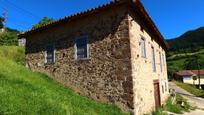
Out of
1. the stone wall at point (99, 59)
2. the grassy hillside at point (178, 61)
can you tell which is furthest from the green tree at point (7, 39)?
the grassy hillside at point (178, 61)

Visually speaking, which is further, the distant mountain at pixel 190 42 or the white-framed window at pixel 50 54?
the distant mountain at pixel 190 42

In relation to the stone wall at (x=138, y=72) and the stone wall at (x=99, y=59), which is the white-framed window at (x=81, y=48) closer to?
the stone wall at (x=99, y=59)

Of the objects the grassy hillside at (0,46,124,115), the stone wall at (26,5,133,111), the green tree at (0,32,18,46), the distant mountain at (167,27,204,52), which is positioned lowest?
the grassy hillside at (0,46,124,115)

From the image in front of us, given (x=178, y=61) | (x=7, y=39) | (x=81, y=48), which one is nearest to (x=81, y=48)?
(x=81, y=48)

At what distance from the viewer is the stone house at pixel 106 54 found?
941 cm

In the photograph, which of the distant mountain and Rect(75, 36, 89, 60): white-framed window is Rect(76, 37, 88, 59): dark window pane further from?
the distant mountain

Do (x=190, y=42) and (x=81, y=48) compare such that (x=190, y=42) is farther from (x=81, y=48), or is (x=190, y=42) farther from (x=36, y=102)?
(x=36, y=102)

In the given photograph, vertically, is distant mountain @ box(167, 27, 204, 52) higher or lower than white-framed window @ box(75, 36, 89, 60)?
higher

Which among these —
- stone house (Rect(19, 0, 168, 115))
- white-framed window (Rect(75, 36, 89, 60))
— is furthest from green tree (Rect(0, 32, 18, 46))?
white-framed window (Rect(75, 36, 89, 60))

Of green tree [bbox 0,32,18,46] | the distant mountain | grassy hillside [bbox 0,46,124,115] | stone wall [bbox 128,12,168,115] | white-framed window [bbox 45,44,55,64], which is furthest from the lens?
the distant mountain

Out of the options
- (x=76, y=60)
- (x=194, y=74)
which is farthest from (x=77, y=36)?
(x=194, y=74)

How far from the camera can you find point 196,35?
116688mm

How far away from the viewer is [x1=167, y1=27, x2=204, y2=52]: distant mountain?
104 m

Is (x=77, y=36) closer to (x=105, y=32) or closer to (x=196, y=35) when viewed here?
(x=105, y=32)
